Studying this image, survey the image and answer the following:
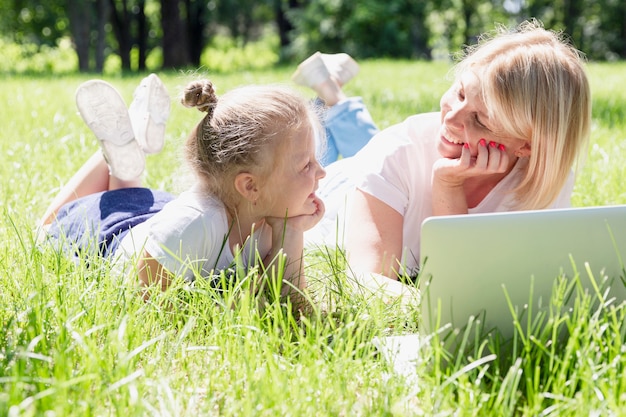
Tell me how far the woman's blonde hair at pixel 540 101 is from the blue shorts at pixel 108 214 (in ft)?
4.53

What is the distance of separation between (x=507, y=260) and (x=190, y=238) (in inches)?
39.0

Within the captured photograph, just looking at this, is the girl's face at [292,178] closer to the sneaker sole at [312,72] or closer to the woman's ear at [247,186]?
the woman's ear at [247,186]

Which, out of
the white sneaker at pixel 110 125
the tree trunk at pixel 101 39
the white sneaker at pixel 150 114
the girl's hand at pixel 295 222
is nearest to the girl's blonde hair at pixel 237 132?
the girl's hand at pixel 295 222

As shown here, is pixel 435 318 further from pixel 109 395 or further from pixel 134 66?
pixel 134 66

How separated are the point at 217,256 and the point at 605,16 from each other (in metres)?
27.3

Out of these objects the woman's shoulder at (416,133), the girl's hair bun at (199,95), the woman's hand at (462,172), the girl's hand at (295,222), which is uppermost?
the girl's hair bun at (199,95)

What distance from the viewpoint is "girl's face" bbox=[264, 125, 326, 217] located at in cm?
242

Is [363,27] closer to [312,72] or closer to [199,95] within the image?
[312,72]

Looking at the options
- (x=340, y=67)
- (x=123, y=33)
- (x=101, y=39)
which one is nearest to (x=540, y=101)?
(x=340, y=67)

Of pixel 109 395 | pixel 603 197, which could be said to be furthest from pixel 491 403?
pixel 603 197

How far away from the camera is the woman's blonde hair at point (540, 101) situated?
8.17 ft

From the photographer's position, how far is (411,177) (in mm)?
2840

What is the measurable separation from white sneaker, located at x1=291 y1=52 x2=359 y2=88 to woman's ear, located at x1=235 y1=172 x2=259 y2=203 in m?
1.61

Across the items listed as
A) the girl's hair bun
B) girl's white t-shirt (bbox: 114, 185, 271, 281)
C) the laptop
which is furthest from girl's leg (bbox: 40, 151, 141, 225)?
the laptop
